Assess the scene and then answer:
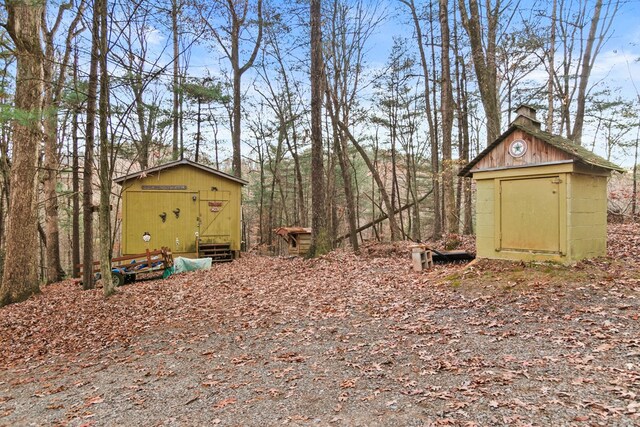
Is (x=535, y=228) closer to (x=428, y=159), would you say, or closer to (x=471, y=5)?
(x=471, y=5)

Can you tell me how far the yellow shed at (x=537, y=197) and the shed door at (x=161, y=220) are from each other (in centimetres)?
1138

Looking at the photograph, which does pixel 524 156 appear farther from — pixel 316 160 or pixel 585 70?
pixel 585 70

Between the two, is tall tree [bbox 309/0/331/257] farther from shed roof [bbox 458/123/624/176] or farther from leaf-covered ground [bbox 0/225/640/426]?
shed roof [bbox 458/123/624/176]

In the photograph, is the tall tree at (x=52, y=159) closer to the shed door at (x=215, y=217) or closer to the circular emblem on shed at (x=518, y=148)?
the shed door at (x=215, y=217)

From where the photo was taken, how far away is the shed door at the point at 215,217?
615 inches

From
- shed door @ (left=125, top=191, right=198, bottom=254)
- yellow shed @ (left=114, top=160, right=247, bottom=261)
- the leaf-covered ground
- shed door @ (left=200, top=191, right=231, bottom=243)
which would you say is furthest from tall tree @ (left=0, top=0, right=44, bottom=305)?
shed door @ (left=200, top=191, right=231, bottom=243)

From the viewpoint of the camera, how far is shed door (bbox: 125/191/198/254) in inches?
587

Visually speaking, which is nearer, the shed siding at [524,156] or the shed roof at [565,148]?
the shed roof at [565,148]

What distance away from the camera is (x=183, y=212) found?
15.4 metres

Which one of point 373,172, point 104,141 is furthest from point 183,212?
point 373,172

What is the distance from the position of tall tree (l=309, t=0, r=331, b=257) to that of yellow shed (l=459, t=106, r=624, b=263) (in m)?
5.24

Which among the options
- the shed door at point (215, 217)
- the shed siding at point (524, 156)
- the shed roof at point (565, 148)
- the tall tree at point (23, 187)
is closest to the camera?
the shed roof at point (565, 148)

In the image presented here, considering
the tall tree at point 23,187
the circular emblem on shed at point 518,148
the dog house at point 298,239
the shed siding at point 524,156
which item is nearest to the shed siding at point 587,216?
the shed siding at point 524,156

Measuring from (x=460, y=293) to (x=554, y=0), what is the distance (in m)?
15.5
